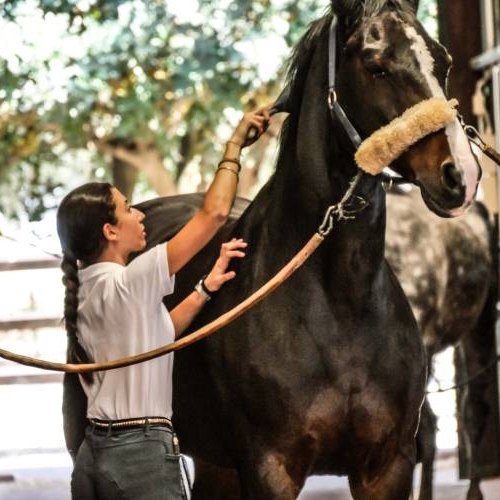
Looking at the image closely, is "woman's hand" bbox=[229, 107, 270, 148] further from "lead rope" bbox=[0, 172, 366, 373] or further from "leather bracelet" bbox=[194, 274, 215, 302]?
"leather bracelet" bbox=[194, 274, 215, 302]

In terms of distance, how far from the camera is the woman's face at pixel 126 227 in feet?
10.5

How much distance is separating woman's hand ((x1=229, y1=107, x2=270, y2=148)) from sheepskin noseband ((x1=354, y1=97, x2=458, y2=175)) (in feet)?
1.17

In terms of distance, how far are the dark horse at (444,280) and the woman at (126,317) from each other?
169 centimetres

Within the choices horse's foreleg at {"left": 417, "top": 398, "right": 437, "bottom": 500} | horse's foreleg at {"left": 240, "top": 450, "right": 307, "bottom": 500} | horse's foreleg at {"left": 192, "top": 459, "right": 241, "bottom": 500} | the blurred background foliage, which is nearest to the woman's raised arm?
horse's foreleg at {"left": 240, "top": 450, "right": 307, "bottom": 500}

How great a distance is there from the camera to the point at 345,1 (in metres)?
3.03

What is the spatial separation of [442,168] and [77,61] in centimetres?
783

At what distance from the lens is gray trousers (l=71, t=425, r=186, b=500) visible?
9.87ft

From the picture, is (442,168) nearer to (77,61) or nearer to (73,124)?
(77,61)

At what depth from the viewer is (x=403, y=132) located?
2.83 m

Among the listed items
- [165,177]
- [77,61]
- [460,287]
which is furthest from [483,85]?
[165,177]

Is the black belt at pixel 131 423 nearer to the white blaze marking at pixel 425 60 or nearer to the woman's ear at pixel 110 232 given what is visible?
the woman's ear at pixel 110 232

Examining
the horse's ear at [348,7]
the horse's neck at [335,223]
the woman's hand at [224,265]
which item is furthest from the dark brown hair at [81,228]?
the horse's ear at [348,7]

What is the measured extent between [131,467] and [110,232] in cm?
61

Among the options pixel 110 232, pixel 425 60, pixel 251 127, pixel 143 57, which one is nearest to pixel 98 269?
pixel 110 232
